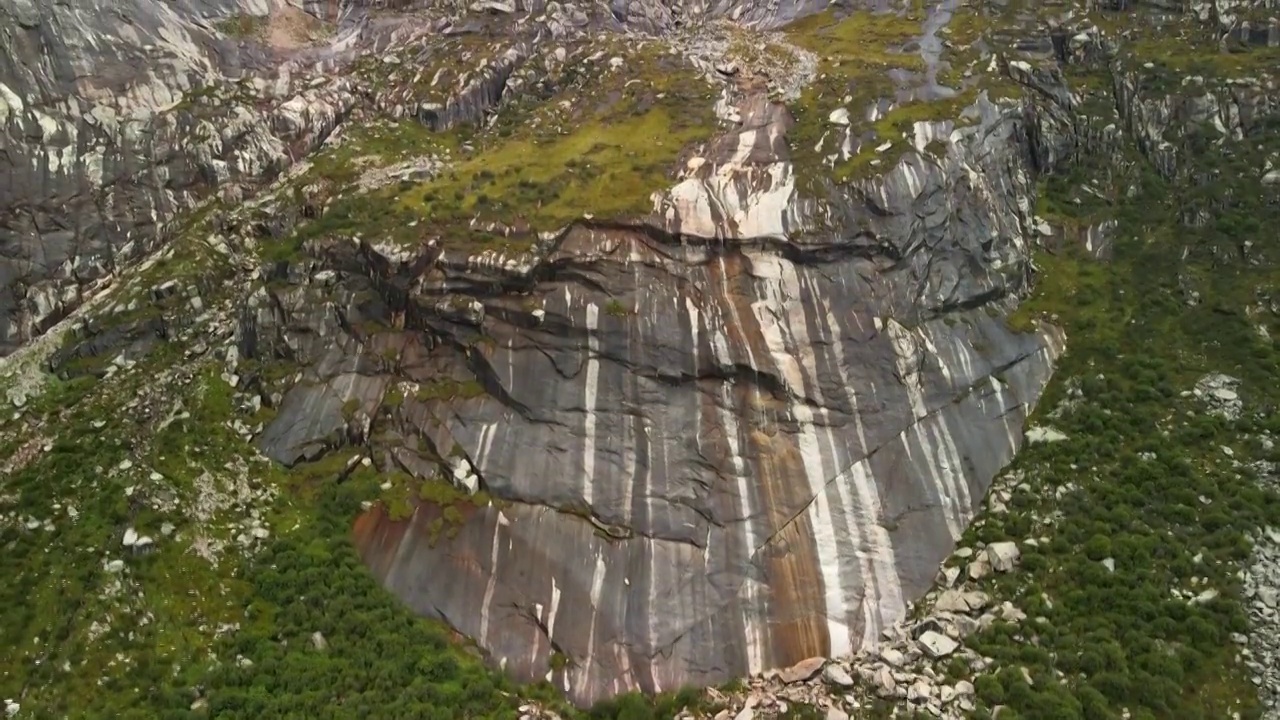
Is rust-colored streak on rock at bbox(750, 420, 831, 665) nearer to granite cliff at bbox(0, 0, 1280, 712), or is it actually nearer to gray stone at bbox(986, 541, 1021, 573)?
granite cliff at bbox(0, 0, 1280, 712)

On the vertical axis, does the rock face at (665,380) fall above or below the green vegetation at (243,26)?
below

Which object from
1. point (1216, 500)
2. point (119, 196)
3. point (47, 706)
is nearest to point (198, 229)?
point (119, 196)

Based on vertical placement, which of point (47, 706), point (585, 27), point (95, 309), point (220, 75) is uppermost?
point (585, 27)

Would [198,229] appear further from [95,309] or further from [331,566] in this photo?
[331,566]

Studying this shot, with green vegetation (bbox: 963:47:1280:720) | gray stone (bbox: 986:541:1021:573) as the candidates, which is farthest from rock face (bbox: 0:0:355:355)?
green vegetation (bbox: 963:47:1280:720)

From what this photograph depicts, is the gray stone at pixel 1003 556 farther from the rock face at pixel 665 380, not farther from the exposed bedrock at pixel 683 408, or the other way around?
the rock face at pixel 665 380

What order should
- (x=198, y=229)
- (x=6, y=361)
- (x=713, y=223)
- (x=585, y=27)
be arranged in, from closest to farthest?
1. (x=713, y=223)
2. (x=6, y=361)
3. (x=198, y=229)
4. (x=585, y=27)

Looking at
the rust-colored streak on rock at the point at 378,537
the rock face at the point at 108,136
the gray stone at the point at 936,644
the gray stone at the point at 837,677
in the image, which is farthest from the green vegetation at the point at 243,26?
the gray stone at the point at 936,644
